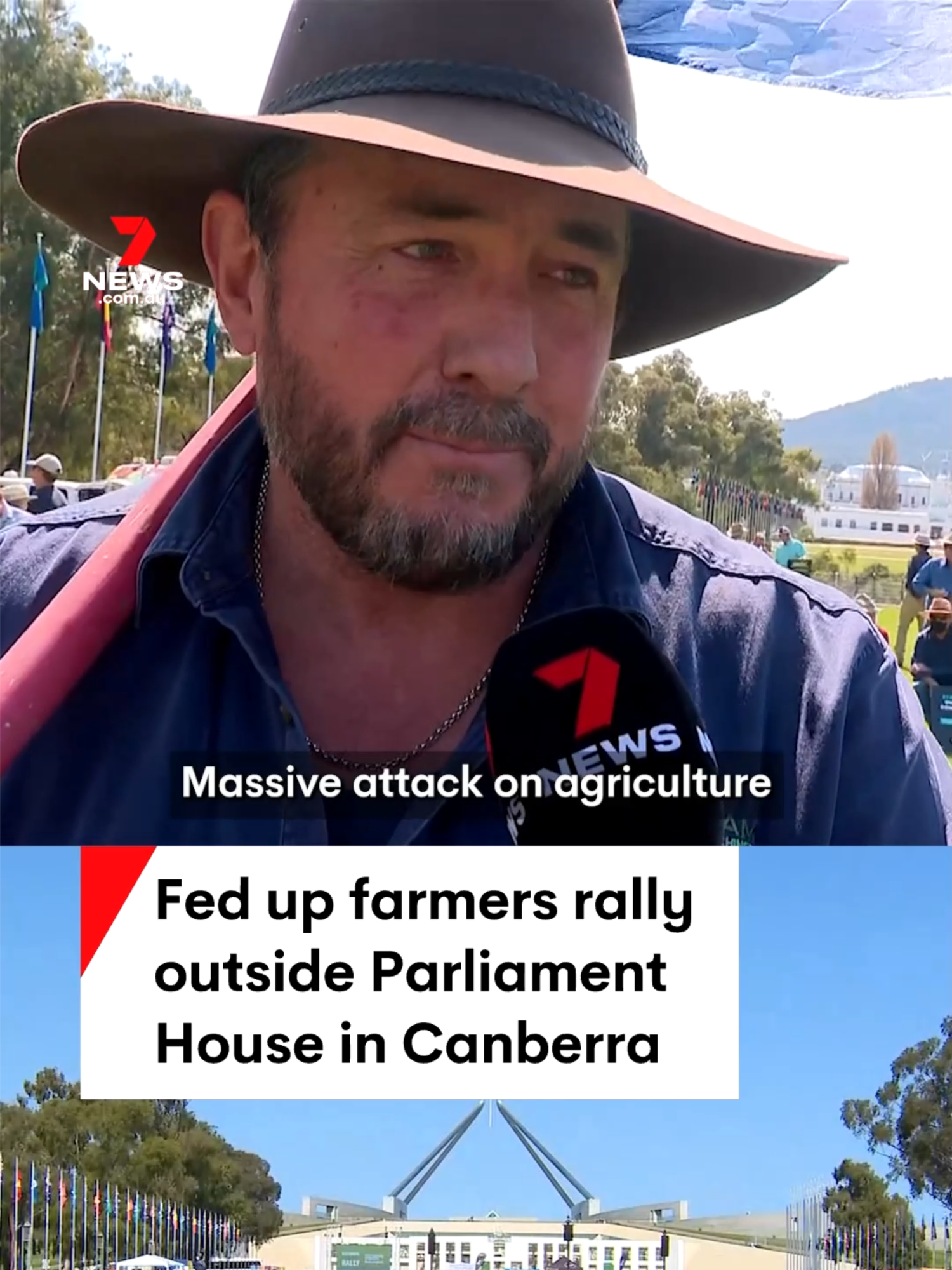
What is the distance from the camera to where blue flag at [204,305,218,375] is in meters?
1.85

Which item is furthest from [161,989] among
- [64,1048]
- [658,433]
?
[658,433]

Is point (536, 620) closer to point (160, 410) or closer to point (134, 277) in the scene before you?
point (160, 410)

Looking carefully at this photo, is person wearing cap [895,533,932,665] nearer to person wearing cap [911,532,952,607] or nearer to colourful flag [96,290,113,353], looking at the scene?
person wearing cap [911,532,952,607]

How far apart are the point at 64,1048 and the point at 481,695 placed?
0.73m

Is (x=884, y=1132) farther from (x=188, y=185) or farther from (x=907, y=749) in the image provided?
(x=188, y=185)

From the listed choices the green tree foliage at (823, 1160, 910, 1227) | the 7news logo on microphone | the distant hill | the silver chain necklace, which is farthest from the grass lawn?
the 7news logo on microphone

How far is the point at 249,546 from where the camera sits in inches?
73.4

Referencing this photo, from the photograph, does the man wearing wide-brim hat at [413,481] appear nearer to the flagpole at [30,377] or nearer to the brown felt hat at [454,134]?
the brown felt hat at [454,134]

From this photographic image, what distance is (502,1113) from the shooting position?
1894 mm

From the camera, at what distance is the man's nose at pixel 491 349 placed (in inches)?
65.0

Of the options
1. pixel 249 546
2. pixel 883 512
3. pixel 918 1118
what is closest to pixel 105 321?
pixel 249 546

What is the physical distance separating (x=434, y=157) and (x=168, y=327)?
1.53ft

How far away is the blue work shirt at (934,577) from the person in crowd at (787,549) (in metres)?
0.15

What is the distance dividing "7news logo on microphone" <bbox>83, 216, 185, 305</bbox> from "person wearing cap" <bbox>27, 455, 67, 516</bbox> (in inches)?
8.8
